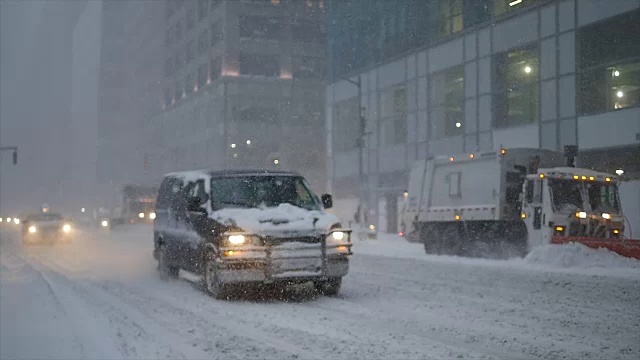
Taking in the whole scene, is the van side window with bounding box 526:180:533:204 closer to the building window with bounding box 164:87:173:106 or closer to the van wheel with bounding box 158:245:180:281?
the van wheel with bounding box 158:245:180:281

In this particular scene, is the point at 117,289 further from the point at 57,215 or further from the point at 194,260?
the point at 57,215

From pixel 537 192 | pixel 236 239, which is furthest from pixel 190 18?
pixel 236 239

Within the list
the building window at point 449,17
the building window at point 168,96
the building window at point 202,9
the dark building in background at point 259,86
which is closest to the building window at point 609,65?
the building window at point 449,17

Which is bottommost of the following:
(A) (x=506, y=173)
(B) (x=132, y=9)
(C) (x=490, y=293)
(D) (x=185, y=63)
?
(C) (x=490, y=293)

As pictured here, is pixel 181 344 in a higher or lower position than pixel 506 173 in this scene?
lower

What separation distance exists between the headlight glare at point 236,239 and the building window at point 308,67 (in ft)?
230

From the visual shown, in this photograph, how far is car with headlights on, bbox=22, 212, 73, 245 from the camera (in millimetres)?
32656

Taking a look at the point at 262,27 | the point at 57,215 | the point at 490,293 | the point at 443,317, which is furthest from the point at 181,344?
the point at 262,27

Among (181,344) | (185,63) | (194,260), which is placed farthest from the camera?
(185,63)

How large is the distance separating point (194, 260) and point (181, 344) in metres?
5.07

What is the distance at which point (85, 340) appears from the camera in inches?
321

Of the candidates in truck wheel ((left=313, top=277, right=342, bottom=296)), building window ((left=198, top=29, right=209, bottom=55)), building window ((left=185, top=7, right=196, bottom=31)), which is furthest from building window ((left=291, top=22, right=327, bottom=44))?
truck wheel ((left=313, top=277, right=342, bottom=296))

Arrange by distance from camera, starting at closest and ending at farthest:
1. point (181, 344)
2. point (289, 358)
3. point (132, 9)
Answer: point (289, 358) → point (181, 344) → point (132, 9)

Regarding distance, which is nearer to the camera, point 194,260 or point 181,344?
point 181,344
